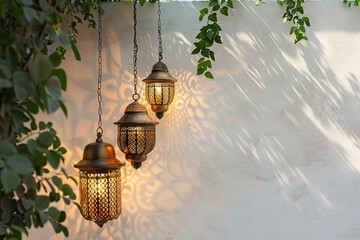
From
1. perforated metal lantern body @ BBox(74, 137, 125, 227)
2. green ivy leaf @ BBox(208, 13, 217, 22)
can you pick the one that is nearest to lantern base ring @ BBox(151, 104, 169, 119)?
perforated metal lantern body @ BBox(74, 137, 125, 227)

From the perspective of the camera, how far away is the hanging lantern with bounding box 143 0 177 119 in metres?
2.06

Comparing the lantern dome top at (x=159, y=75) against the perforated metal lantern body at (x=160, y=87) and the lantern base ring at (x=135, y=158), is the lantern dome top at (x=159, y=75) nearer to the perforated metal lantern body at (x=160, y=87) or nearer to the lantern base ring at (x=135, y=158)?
the perforated metal lantern body at (x=160, y=87)

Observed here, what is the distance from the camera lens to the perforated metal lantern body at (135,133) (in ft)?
6.37

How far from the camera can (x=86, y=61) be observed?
226 cm

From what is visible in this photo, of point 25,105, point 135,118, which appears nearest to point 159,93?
point 135,118

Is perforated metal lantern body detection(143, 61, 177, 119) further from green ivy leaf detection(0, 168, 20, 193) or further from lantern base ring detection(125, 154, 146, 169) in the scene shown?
green ivy leaf detection(0, 168, 20, 193)

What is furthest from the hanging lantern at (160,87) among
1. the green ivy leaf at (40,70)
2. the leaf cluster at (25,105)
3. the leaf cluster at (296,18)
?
the green ivy leaf at (40,70)

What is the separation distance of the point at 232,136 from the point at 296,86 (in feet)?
1.53

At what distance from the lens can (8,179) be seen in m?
0.57

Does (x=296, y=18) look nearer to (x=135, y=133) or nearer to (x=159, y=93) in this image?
(x=159, y=93)

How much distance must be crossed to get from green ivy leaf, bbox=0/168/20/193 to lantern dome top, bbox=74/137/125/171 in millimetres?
1208

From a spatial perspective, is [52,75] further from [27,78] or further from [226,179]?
[226,179]

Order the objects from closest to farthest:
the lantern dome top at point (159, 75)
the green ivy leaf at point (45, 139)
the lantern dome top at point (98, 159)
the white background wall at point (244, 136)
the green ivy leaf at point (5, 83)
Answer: the green ivy leaf at point (5, 83)
the green ivy leaf at point (45, 139)
the lantern dome top at point (98, 159)
the lantern dome top at point (159, 75)
the white background wall at point (244, 136)

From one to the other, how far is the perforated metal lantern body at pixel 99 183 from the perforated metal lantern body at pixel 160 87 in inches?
15.8
